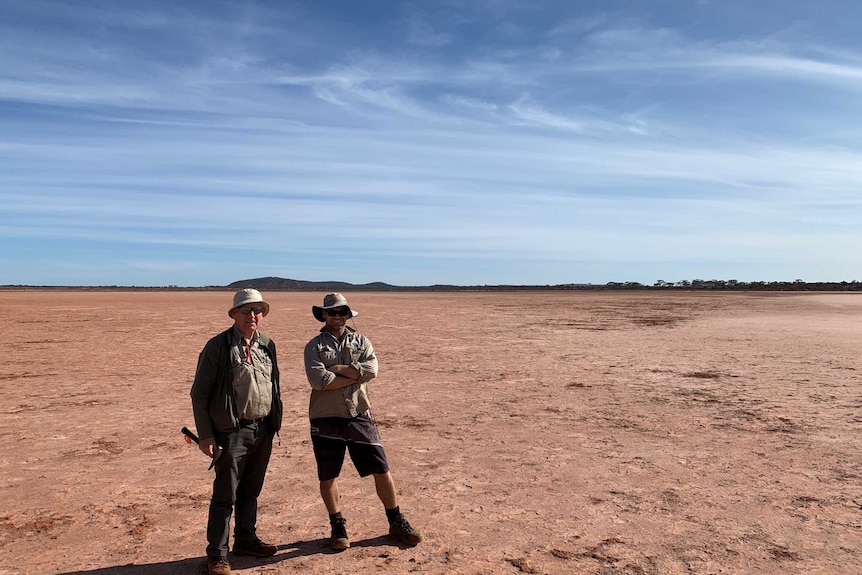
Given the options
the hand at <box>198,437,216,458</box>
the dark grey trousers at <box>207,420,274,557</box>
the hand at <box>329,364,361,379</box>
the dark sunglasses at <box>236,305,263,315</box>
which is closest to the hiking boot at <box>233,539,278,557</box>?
the dark grey trousers at <box>207,420,274,557</box>

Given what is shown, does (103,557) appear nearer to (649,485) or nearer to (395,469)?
(395,469)

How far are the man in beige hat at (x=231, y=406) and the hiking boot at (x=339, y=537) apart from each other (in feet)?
2.41

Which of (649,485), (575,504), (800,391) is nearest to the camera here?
(575,504)

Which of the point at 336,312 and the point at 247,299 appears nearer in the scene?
the point at 247,299

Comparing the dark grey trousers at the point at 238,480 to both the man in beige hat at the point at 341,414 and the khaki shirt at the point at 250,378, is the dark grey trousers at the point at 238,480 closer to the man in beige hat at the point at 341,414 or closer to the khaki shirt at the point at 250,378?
the khaki shirt at the point at 250,378

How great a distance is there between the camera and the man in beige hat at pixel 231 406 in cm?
429

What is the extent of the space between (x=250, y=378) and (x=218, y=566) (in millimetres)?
1201

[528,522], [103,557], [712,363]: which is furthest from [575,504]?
[712,363]

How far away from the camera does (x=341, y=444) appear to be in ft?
15.7

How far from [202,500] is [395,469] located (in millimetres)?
1847

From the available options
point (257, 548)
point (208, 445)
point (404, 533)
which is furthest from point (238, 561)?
point (404, 533)

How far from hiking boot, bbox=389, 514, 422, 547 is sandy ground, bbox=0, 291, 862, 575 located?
61 millimetres

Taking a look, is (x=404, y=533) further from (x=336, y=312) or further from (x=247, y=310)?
(x=247, y=310)

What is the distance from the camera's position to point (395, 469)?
676cm
